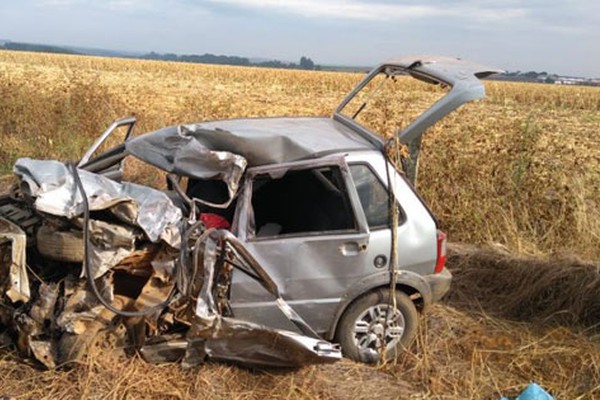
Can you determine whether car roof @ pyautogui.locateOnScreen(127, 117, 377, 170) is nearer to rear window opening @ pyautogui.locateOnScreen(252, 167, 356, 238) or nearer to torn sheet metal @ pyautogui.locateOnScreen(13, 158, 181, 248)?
rear window opening @ pyautogui.locateOnScreen(252, 167, 356, 238)

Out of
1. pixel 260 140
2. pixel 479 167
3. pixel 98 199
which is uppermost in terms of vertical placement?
pixel 260 140

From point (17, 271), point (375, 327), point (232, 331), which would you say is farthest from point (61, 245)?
point (375, 327)

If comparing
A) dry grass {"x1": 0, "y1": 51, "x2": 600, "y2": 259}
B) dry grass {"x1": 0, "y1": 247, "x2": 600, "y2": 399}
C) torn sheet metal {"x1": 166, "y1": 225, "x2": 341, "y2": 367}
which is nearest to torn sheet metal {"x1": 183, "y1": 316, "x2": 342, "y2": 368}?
torn sheet metal {"x1": 166, "y1": 225, "x2": 341, "y2": 367}

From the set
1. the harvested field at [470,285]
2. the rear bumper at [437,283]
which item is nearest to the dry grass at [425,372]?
the harvested field at [470,285]

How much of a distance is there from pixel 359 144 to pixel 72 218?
215cm

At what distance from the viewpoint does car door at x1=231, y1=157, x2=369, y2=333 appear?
409 cm

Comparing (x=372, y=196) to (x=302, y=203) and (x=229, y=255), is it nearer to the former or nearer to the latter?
(x=302, y=203)

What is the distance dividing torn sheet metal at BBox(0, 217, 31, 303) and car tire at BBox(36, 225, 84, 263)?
0.40 ft

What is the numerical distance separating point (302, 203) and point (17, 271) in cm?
223

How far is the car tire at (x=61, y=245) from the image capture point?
149 inches

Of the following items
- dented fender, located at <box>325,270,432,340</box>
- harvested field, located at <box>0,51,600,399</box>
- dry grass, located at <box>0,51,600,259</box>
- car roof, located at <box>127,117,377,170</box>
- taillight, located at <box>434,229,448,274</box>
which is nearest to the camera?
harvested field, located at <box>0,51,600,399</box>

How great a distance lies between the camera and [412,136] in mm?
4336

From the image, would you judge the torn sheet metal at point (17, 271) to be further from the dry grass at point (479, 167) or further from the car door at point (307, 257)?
the dry grass at point (479, 167)

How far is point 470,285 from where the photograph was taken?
611 cm
